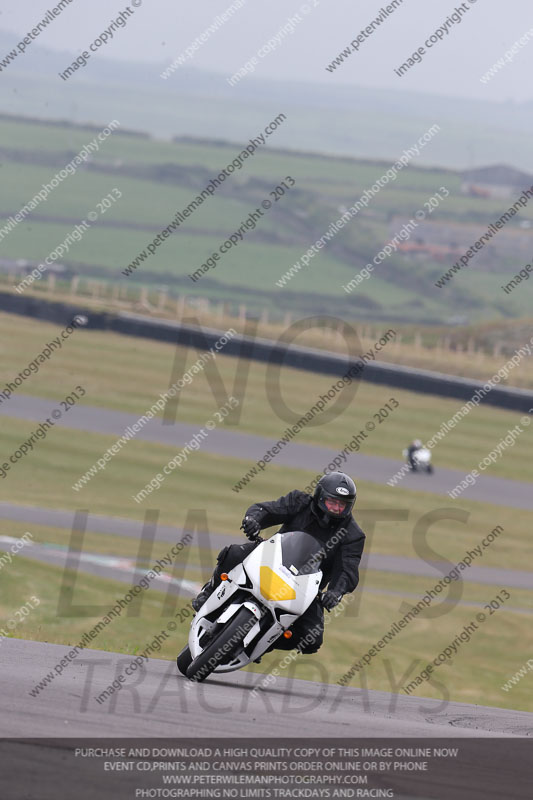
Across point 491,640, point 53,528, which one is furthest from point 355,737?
point 53,528

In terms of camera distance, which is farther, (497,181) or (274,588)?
(497,181)

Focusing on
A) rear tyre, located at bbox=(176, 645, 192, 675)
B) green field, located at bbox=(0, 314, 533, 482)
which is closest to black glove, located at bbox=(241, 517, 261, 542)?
rear tyre, located at bbox=(176, 645, 192, 675)

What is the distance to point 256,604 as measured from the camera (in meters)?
7.45

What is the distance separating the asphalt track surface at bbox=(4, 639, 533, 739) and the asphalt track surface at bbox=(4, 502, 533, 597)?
11.5 metres

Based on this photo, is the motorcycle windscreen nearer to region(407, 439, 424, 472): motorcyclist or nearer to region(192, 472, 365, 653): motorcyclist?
region(192, 472, 365, 653): motorcyclist

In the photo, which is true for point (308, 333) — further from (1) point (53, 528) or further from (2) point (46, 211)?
(2) point (46, 211)

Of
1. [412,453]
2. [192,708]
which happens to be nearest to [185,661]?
[192,708]

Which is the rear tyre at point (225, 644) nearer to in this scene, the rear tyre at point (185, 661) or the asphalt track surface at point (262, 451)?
the rear tyre at point (185, 661)

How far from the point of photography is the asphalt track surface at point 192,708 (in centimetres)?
563

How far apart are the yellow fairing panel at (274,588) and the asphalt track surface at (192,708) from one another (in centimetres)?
63

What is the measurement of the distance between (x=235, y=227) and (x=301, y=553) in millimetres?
115560

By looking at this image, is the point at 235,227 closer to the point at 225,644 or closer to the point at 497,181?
the point at 497,181
